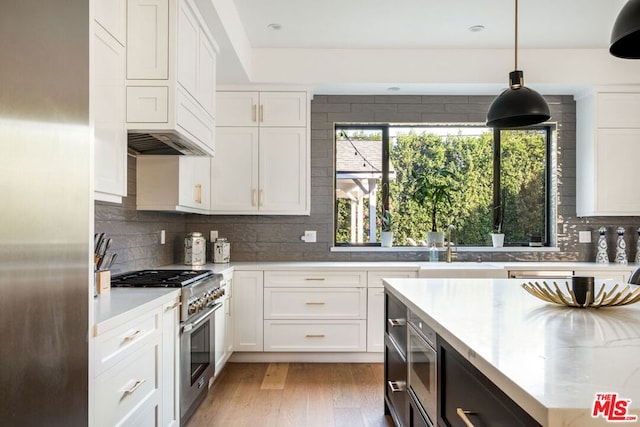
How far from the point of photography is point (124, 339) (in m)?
1.77

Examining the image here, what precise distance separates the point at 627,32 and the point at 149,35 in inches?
86.4

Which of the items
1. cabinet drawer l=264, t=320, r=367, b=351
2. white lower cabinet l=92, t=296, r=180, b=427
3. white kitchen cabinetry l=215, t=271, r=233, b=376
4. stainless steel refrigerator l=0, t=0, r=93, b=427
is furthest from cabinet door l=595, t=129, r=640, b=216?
stainless steel refrigerator l=0, t=0, r=93, b=427

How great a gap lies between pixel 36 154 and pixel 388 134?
393 centimetres

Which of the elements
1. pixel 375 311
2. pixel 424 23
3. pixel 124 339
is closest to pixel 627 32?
pixel 124 339

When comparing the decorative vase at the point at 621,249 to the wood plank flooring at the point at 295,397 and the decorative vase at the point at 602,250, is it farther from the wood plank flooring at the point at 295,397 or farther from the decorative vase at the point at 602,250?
the wood plank flooring at the point at 295,397

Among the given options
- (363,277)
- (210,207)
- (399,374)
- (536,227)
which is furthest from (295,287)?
(536,227)

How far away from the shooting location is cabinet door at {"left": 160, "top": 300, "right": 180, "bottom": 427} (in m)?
2.24

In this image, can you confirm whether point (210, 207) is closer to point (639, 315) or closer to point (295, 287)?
point (295, 287)

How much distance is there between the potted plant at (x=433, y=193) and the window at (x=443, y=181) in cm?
2

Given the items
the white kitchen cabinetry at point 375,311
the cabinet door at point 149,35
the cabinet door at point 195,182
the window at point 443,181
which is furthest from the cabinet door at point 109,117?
the window at point 443,181

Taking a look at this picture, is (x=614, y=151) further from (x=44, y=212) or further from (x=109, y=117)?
(x=44, y=212)

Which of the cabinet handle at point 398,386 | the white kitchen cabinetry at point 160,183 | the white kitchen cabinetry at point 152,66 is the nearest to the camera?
the cabinet handle at point 398,386

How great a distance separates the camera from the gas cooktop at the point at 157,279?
8.14 ft

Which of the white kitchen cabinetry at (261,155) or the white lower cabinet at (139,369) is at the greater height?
the white kitchen cabinetry at (261,155)
